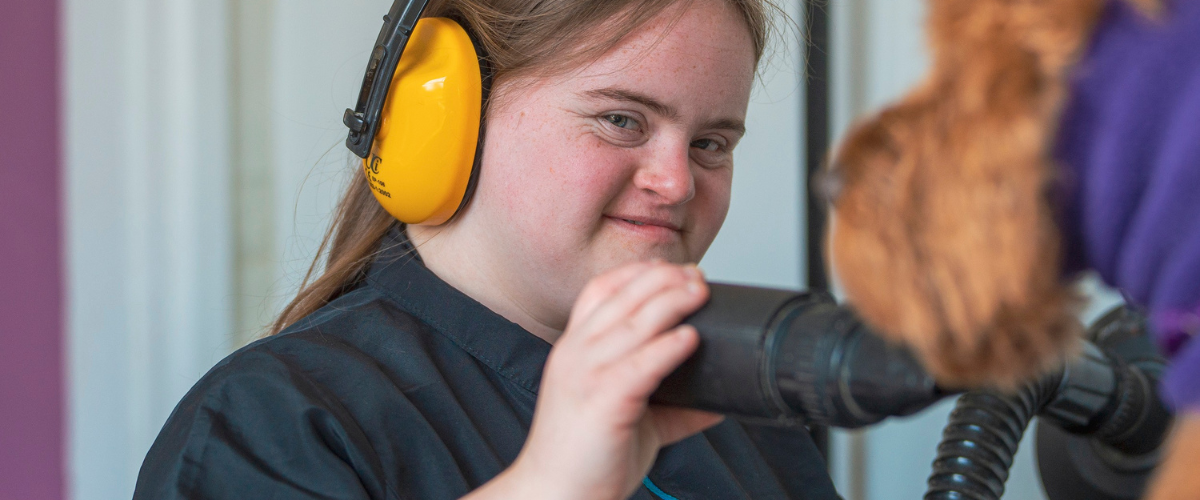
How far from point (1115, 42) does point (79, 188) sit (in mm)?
1254

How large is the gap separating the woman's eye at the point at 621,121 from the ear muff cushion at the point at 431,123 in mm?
108

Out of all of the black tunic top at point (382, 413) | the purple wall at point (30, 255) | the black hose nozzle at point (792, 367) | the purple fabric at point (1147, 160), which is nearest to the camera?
the purple fabric at point (1147, 160)

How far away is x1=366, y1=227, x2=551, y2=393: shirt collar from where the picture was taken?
2.58ft

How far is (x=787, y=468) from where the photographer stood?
38.0 inches

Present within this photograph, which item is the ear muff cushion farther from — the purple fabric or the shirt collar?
the purple fabric

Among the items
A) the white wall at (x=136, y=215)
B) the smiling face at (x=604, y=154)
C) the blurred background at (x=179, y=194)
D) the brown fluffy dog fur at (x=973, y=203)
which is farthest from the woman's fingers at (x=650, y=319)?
the white wall at (x=136, y=215)

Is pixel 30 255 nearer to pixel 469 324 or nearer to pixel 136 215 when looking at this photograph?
pixel 136 215

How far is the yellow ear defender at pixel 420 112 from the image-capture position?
763 millimetres

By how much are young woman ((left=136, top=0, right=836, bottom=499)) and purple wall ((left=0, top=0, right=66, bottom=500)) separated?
0.51 meters

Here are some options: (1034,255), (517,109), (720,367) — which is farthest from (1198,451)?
(517,109)

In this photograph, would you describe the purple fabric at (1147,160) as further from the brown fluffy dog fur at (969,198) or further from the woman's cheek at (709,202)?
the woman's cheek at (709,202)

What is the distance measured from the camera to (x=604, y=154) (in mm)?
764

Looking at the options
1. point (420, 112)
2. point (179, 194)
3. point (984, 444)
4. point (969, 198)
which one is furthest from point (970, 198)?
point (179, 194)

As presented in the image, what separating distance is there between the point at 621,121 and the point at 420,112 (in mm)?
165
